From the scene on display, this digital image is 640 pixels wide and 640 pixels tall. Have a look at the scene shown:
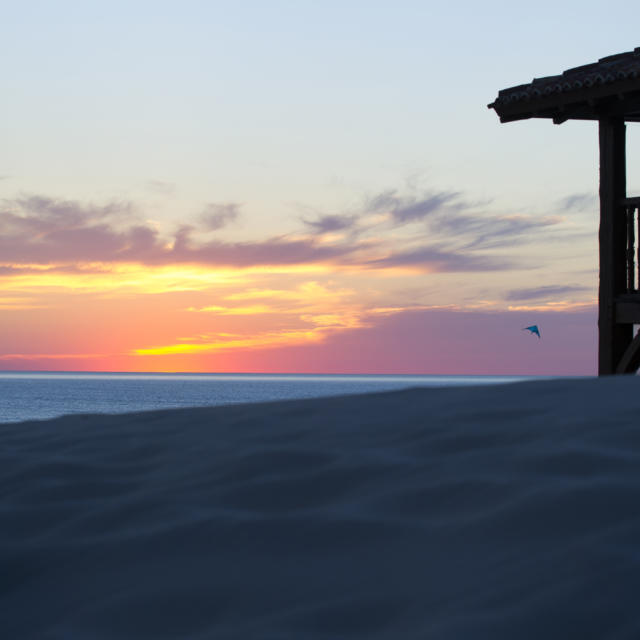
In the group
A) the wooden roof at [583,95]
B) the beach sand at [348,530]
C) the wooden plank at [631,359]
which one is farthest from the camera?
the wooden plank at [631,359]

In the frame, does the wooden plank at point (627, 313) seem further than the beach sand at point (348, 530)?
Yes

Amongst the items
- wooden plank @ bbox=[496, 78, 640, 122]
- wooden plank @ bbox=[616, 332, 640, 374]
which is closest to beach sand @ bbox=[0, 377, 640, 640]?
wooden plank @ bbox=[616, 332, 640, 374]

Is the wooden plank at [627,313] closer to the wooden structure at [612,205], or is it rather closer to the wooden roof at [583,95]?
the wooden structure at [612,205]

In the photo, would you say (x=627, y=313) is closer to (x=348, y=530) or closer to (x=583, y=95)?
(x=583, y=95)

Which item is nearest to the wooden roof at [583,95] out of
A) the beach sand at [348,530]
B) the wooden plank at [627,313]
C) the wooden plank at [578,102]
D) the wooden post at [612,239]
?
the wooden plank at [578,102]

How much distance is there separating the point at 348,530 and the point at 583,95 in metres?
7.42

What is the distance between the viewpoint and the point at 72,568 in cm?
241

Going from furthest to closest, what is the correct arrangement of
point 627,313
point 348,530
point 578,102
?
point 578,102, point 627,313, point 348,530

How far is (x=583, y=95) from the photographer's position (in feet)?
27.8

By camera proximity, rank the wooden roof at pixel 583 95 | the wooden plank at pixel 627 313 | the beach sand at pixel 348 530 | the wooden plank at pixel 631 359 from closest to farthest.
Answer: the beach sand at pixel 348 530
the wooden roof at pixel 583 95
the wooden plank at pixel 627 313
the wooden plank at pixel 631 359

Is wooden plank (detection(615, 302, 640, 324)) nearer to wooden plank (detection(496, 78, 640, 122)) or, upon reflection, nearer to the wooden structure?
the wooden structure

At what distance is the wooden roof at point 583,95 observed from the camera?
8.17m

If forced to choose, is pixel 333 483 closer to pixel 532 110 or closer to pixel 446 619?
pixel 446 619

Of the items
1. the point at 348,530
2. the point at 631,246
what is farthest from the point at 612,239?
the point at 348,530
